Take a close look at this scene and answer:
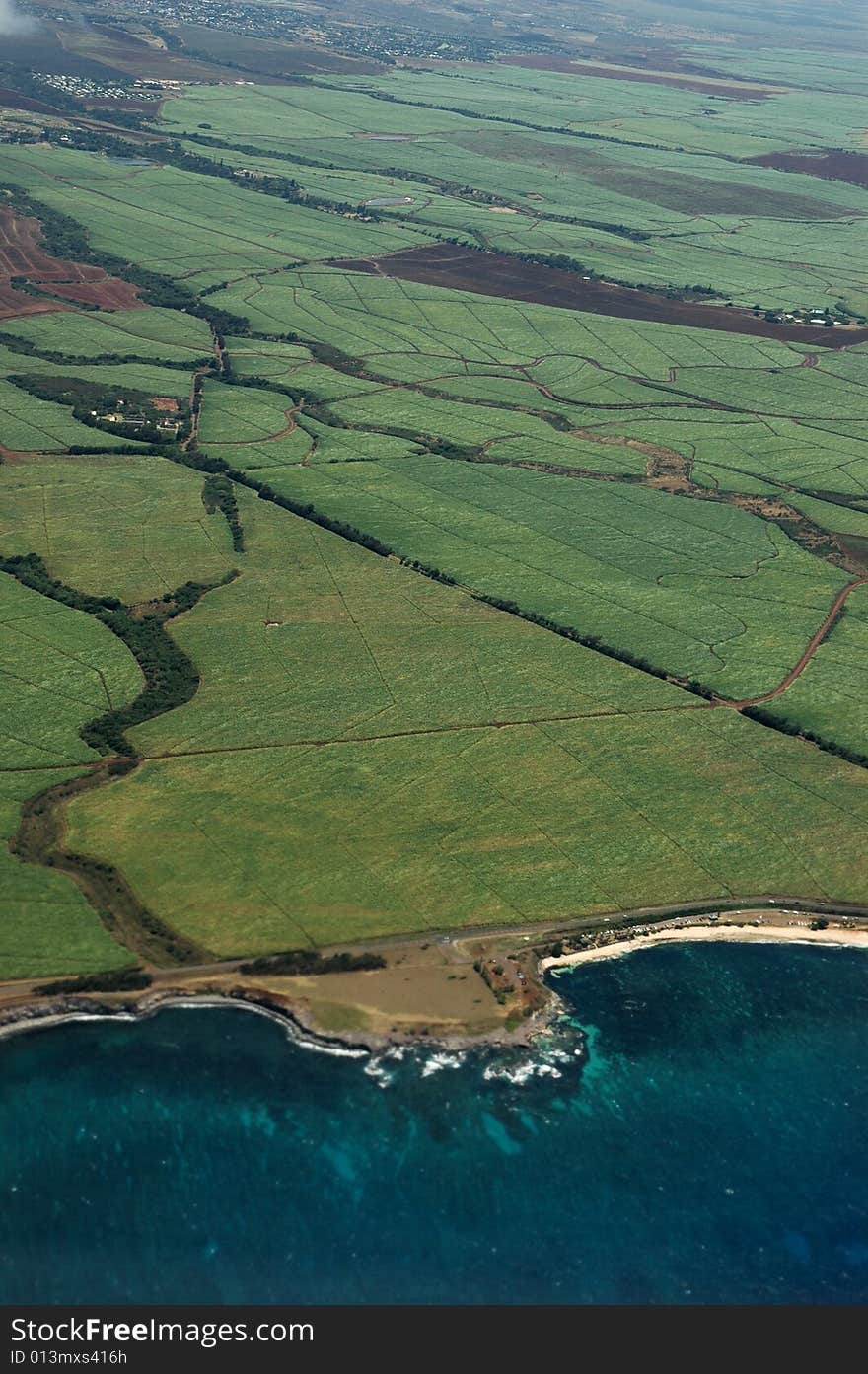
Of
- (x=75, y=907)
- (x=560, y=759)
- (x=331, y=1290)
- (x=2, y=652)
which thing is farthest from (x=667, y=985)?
(x=2, y=652)

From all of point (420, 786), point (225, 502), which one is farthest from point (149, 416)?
point (420, 786)

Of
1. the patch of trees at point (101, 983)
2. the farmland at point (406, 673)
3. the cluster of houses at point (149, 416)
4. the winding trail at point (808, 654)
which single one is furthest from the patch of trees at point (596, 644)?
the cluster of houses at point (149, 416)

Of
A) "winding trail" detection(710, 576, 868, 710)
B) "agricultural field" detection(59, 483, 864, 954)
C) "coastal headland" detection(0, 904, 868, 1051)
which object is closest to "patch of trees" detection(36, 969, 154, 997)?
"coastal headland" detection(0, 904, 868, 1051)

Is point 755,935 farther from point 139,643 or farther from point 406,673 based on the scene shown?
point 139,643

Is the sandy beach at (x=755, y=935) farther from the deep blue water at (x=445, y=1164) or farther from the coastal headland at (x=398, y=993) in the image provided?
the deep blue water at (x=445, y=1164)

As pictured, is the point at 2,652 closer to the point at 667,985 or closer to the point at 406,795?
the point at 406,795

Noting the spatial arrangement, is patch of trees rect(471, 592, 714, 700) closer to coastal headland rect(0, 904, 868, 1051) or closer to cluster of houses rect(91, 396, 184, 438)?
coastal headland rect(0, 904, 868, 1051)
